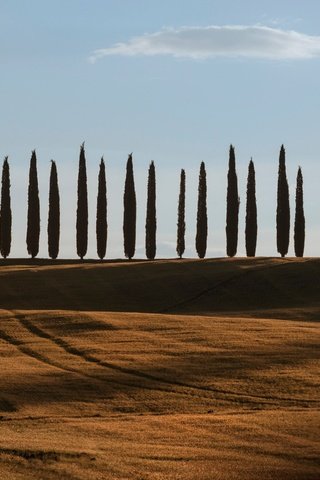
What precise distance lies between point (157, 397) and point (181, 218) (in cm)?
4912

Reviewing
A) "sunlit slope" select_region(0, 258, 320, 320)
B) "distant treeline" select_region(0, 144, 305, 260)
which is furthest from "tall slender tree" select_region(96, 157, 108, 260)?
"sunlit slope" select_region(0, 258, 320, 320)

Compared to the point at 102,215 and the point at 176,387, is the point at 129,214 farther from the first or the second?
the point at 176,387

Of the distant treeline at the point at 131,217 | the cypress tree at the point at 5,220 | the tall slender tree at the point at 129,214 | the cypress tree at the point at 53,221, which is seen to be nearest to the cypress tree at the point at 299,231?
the distant treeline at the point at 131,217

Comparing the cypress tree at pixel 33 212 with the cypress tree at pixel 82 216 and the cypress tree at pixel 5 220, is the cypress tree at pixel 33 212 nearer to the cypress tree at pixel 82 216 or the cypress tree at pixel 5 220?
the cypress tree at pixel 5 220

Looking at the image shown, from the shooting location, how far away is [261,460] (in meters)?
19.4

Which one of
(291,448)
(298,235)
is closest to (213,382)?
(291,448)

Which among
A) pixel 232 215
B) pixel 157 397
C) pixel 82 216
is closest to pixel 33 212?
pixel 82 216

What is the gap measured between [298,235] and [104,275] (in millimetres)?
20459

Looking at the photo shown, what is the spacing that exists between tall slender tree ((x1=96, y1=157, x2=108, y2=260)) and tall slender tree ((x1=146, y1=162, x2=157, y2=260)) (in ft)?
8.90

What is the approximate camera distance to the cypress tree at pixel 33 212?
73.0 meters

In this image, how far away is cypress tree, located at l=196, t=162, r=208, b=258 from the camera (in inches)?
2889

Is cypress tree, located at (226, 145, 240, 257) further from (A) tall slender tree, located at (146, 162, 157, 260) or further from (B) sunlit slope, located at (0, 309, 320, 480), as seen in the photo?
(B) sunlit slope, located at (0, 309, 320, 480)

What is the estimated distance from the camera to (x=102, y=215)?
74125 millimetres

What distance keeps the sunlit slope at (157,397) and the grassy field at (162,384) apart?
0.03 metres
